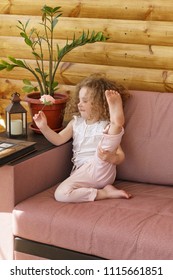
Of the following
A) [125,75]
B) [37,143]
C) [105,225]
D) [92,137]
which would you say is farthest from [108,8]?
[105,225]

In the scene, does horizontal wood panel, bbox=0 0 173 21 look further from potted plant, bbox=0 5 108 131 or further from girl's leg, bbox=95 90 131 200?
girl's leg, bbox=95 90 131 200

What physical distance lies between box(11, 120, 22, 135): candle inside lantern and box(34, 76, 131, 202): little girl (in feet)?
0.48

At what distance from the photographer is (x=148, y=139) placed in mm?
3000

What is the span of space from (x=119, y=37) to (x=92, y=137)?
679 millimetres

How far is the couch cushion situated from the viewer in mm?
2344

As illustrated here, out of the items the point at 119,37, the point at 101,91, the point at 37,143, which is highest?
the point at 119,37

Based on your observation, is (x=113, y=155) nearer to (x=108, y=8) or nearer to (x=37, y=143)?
(x=37, y=143)

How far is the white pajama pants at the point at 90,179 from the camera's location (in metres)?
2.71

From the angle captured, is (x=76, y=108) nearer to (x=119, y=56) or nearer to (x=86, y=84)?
(x=86, y=84)

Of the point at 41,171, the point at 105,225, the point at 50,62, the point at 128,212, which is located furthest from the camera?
the point at 50,62

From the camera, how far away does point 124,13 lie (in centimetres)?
326

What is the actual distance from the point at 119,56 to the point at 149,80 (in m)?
0.23

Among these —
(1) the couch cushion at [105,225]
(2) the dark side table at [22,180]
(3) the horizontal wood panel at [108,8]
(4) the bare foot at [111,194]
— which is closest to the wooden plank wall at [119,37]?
(3) the horizontal wood panel at [108,8]
